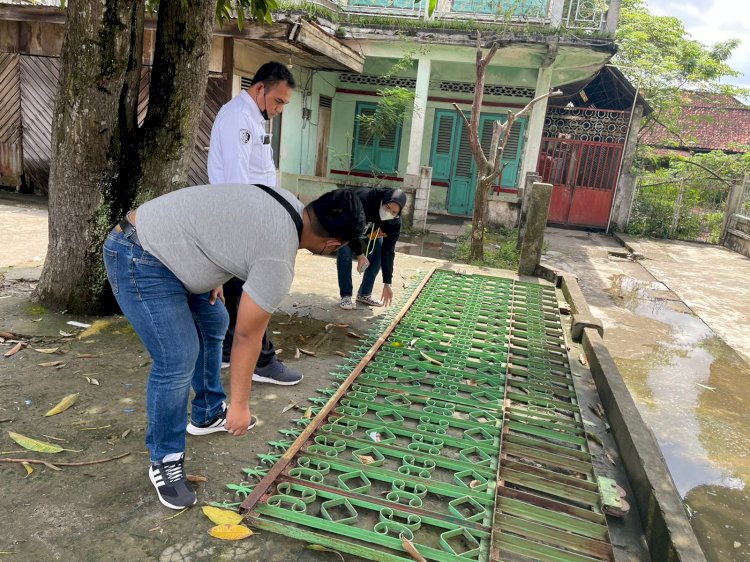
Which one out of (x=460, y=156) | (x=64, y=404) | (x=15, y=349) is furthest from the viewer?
(x=460, y=156)

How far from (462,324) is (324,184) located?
25.1ft

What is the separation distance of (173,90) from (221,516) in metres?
3.41

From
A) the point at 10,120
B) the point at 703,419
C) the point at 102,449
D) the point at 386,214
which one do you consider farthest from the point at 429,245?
the point at 10,120

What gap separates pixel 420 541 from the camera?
93.1 inches

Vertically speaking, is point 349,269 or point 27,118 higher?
point 27,118

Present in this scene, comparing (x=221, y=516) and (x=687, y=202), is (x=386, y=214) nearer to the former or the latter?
(x=221, y=516)

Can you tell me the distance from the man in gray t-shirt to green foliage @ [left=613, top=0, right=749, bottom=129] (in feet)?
49.8

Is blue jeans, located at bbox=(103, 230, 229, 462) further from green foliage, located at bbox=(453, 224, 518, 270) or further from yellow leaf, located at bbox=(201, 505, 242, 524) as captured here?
green foliage, located at bbox=(453, 224, 518, 270)

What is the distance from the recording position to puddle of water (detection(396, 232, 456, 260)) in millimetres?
9742

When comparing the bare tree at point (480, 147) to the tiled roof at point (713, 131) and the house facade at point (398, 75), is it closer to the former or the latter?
the house facade at point (398, 75)

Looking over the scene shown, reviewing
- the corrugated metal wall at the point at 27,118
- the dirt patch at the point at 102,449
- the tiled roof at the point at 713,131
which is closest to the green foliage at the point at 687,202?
the tiled roof at the point at 713,131

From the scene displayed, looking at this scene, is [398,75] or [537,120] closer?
[537,120]

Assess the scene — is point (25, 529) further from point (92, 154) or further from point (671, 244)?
point (671, 244)

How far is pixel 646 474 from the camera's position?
290 cm
